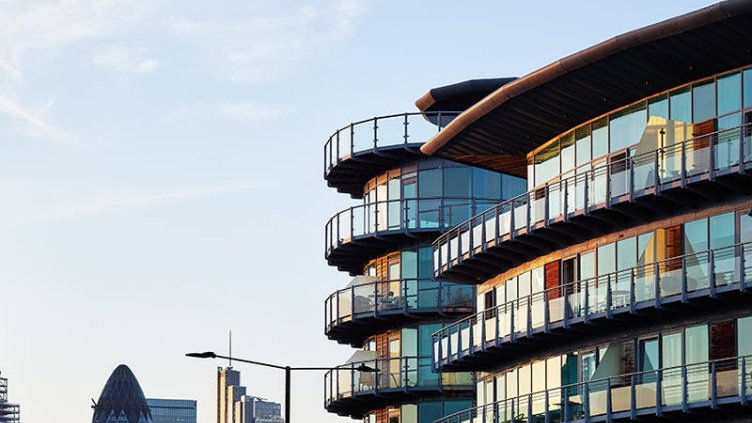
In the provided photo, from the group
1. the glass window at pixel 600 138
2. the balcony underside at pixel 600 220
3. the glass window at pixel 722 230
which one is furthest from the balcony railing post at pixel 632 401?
the glass window at pixel 600 138

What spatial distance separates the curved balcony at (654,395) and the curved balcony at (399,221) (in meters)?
19.2

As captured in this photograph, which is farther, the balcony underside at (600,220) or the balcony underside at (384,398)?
the balcony underside at (384,398)

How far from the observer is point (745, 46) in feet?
197

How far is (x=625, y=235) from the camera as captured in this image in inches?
2576

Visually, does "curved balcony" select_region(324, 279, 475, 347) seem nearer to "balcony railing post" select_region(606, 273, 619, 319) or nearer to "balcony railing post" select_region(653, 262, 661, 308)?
"balcony railing post" select_region(606, 273, 619, 319)

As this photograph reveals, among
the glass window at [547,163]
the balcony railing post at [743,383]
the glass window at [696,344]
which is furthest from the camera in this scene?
the glass window at [547,163]

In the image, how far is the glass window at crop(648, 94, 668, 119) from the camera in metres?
64.5

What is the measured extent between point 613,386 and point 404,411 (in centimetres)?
2574

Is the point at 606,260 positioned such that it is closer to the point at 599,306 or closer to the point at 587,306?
the point at 587,306

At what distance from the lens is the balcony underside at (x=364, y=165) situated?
88.4 m

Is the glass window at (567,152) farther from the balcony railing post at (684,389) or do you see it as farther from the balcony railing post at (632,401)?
the balcony railing post at (684,389)

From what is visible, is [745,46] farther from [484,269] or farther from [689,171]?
[484,269]

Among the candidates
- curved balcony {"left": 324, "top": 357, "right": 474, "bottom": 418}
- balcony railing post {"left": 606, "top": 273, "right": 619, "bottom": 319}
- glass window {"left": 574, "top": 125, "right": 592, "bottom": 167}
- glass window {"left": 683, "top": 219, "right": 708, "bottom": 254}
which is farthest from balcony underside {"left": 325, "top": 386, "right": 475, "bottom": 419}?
glass window {"left": 683, "top": 219, "right": 708, "bottom": 254}

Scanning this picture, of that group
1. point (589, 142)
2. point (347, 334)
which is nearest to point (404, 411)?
point (347, 334)
